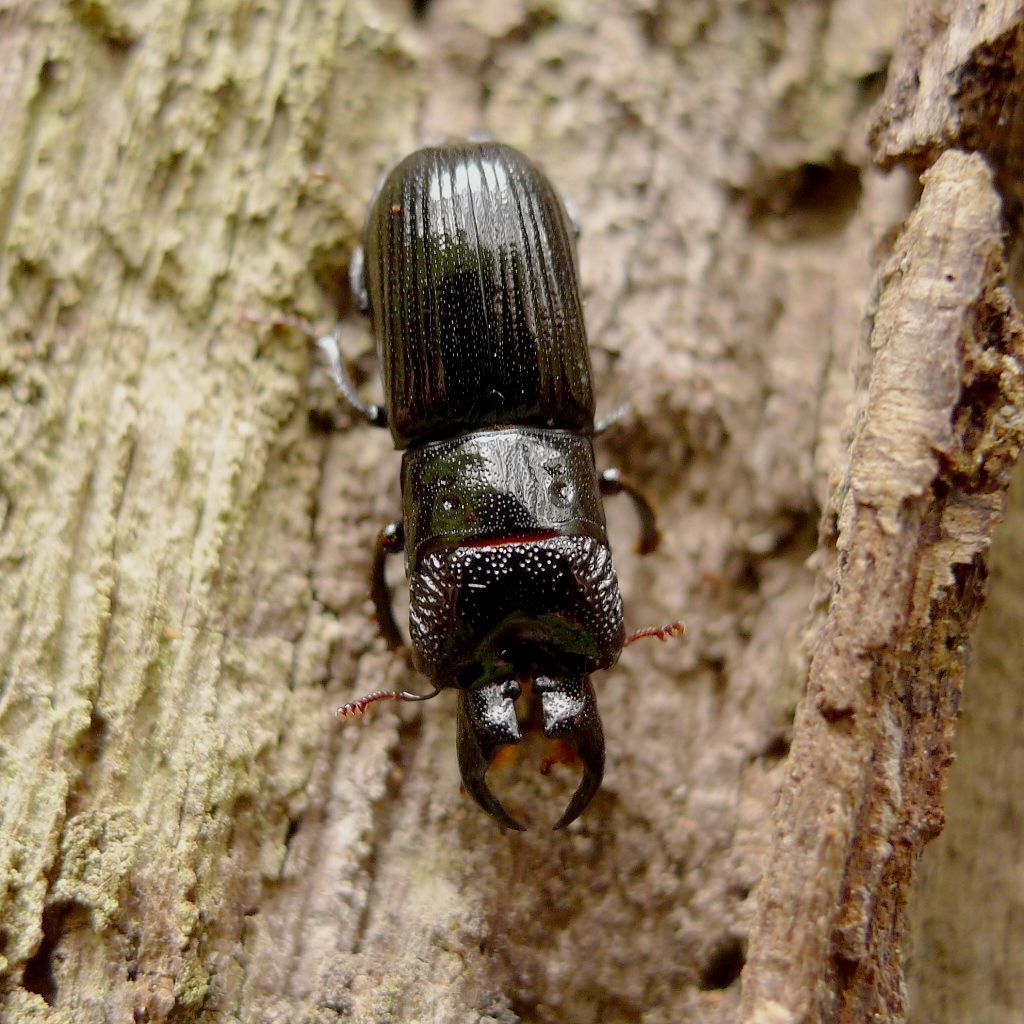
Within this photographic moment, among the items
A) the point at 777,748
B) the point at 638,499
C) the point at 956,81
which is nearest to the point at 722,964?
the point at 777,748

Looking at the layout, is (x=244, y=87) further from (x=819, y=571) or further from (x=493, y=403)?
(x=819, y=571)

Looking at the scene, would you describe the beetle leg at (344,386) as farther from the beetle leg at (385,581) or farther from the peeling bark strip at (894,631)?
the peeling bark strip at (894,631)

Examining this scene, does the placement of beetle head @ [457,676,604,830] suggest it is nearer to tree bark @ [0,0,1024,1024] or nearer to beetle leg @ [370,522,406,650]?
tree bark @ [0,0,1024,1024]

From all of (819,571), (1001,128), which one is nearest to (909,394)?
(819,571)

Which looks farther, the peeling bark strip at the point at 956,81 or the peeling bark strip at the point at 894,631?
the peeling bark strip at the point at 956,81

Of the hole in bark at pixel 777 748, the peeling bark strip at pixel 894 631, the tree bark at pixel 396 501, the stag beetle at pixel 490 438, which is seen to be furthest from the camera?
the hole in bark at pixel 777 748

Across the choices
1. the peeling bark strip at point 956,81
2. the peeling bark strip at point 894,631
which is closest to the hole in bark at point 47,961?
the peeling bark strip at point 894,631
